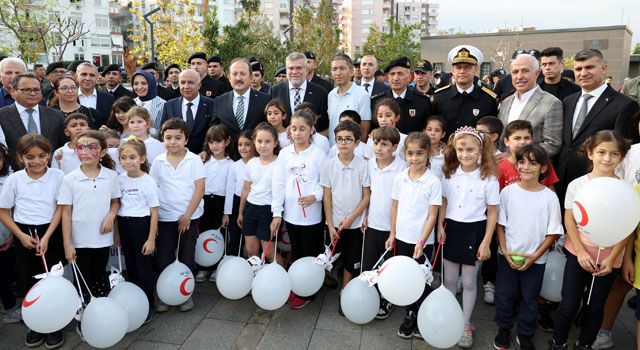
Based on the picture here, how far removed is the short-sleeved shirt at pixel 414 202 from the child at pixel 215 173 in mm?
1929

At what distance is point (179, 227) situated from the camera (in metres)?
3.88

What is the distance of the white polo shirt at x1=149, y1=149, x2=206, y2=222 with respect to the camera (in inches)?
152

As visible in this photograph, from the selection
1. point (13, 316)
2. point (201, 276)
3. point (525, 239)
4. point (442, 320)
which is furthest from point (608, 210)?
point (13, 316)

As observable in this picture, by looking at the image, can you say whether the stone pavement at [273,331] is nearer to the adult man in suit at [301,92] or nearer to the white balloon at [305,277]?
the white balloon at [305,277]

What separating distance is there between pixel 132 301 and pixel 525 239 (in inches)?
117

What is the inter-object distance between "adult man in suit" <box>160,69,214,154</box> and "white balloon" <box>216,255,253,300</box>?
5.97 feet

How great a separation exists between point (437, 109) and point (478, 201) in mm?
1569

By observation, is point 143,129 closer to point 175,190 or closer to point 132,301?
point 175,190

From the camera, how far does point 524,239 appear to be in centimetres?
311

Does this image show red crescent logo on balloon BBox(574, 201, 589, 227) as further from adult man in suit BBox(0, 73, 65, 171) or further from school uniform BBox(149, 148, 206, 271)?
adult man in suit BBox(0, 73, 65, 171)

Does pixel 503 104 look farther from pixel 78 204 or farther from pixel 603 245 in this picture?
pixel 78 204

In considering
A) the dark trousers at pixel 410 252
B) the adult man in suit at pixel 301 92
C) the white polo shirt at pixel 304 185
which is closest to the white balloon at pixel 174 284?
the white polo shirt at pixel 304 185

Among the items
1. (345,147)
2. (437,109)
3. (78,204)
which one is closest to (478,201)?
(345,147)

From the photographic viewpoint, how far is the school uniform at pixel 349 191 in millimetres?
3740
